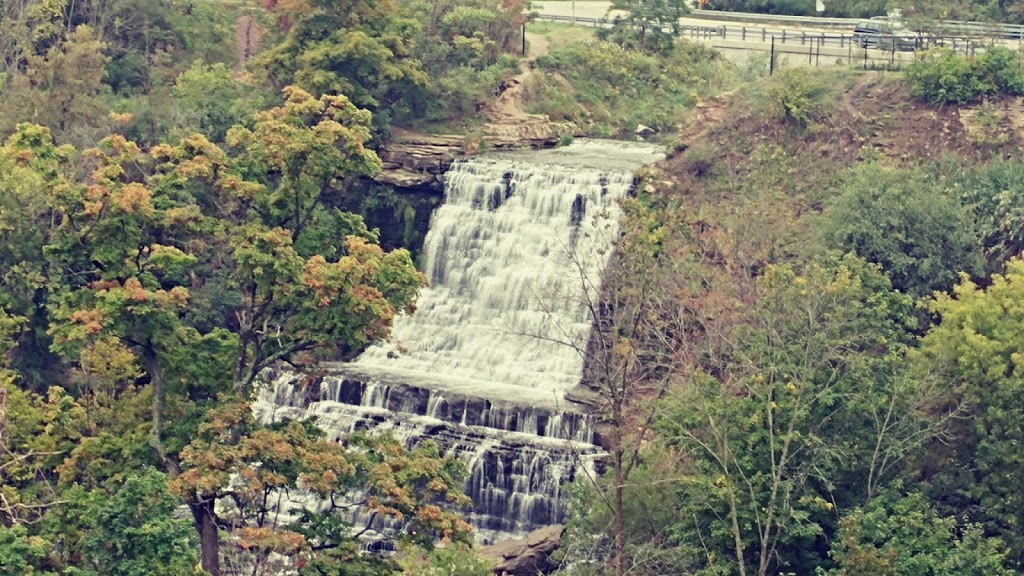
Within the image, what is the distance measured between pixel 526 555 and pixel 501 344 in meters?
10.3

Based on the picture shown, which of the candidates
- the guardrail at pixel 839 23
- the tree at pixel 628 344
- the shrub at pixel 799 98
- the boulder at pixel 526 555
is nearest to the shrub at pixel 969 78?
the shrub at pixel 799 98

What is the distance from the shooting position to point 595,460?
42.8 meters

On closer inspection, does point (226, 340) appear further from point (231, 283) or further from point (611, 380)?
point (611, 380)

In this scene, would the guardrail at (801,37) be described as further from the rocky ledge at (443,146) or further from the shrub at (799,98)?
the rocky ledge at (443,146)

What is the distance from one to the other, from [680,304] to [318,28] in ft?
64.3

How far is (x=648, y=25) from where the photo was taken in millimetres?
63688

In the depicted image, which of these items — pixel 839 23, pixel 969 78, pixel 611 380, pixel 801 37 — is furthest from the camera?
pixel 839 23

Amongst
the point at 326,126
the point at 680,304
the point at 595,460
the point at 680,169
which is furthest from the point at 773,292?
the point at 680,169

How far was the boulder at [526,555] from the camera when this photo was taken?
3913 cm

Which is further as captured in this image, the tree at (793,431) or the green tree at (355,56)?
the green tree at (355,56)

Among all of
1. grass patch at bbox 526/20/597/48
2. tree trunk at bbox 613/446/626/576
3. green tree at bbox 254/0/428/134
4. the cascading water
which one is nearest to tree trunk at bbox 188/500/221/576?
tree trunk at bbox 613/446/626/576

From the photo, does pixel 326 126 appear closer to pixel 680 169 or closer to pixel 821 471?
pixel 821 471

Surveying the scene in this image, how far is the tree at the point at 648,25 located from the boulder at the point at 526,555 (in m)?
27.0

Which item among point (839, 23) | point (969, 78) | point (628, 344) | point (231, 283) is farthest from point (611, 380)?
point (839, 23)
